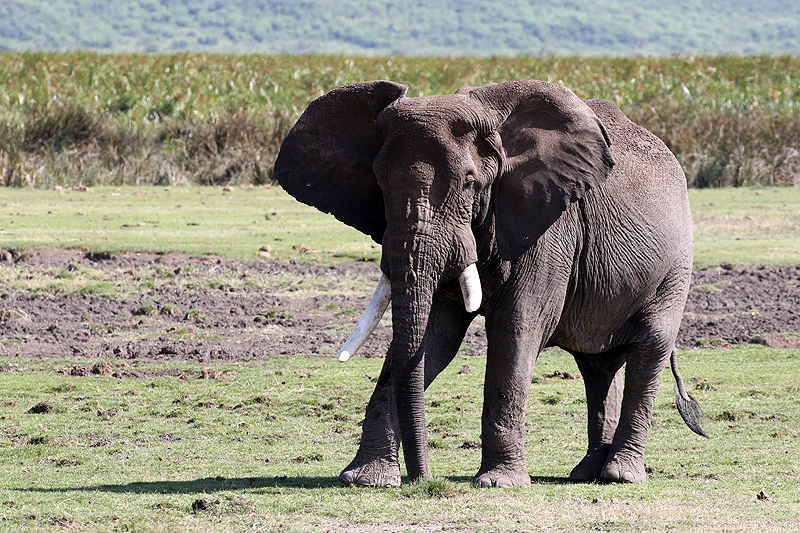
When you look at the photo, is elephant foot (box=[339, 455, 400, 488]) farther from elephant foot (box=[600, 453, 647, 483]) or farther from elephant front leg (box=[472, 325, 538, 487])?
elephant foot (box=[600, 453, 647, 483])

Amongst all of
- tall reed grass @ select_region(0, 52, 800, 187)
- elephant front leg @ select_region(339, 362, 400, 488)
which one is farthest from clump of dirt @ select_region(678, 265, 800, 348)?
tall reed grass @ select_region(0, 52, 800, 187)

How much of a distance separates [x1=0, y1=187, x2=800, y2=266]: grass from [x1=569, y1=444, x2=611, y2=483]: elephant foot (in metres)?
8.86

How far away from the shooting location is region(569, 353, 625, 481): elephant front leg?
334 inches

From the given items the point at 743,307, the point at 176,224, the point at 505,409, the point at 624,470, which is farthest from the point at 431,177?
the point at 176,224

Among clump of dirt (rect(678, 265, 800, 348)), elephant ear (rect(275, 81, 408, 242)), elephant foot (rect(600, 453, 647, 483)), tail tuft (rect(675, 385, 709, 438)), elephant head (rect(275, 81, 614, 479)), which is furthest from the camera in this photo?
clump of dirt (rect(678, 265, 800, 348))

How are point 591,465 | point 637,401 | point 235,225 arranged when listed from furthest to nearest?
1. point 235,225
2. point 637,401
3. point 591,465

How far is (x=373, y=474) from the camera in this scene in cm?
741

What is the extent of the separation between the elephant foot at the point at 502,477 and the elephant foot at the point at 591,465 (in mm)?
725

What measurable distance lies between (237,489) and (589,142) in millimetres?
3095

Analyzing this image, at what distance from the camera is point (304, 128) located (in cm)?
792

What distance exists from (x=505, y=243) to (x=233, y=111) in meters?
24.4

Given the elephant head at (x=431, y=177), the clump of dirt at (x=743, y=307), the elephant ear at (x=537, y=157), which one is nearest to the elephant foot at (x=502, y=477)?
the elephant head at (x=431, y=177)

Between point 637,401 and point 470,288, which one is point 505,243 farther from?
point 637,401

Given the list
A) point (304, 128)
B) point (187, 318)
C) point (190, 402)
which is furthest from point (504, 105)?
point (187, 318)
